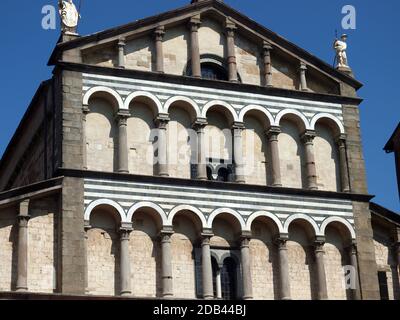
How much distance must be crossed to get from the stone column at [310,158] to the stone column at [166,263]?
495 centimetres

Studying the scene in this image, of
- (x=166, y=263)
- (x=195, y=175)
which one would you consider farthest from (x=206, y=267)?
(x=195, y=175)

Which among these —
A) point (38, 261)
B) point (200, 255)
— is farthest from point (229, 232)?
point (38, 261)

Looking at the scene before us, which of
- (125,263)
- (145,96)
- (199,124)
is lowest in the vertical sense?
(125,263)

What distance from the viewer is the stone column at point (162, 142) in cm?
3017

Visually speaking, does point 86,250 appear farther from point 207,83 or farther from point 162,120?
point 207,83

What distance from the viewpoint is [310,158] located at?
32.0 m

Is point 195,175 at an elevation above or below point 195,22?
below

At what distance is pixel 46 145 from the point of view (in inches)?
1218

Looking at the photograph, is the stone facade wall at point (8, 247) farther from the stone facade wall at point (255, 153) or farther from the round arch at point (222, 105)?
the stone facade wall at point (255, 153)

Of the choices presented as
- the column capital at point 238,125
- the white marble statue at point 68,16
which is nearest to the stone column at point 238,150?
the column capital at point 238,125

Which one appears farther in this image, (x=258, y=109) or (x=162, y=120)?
(x=258, y=109)

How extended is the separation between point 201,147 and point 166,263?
3.93 metres

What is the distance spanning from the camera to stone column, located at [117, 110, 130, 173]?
97.1ft
